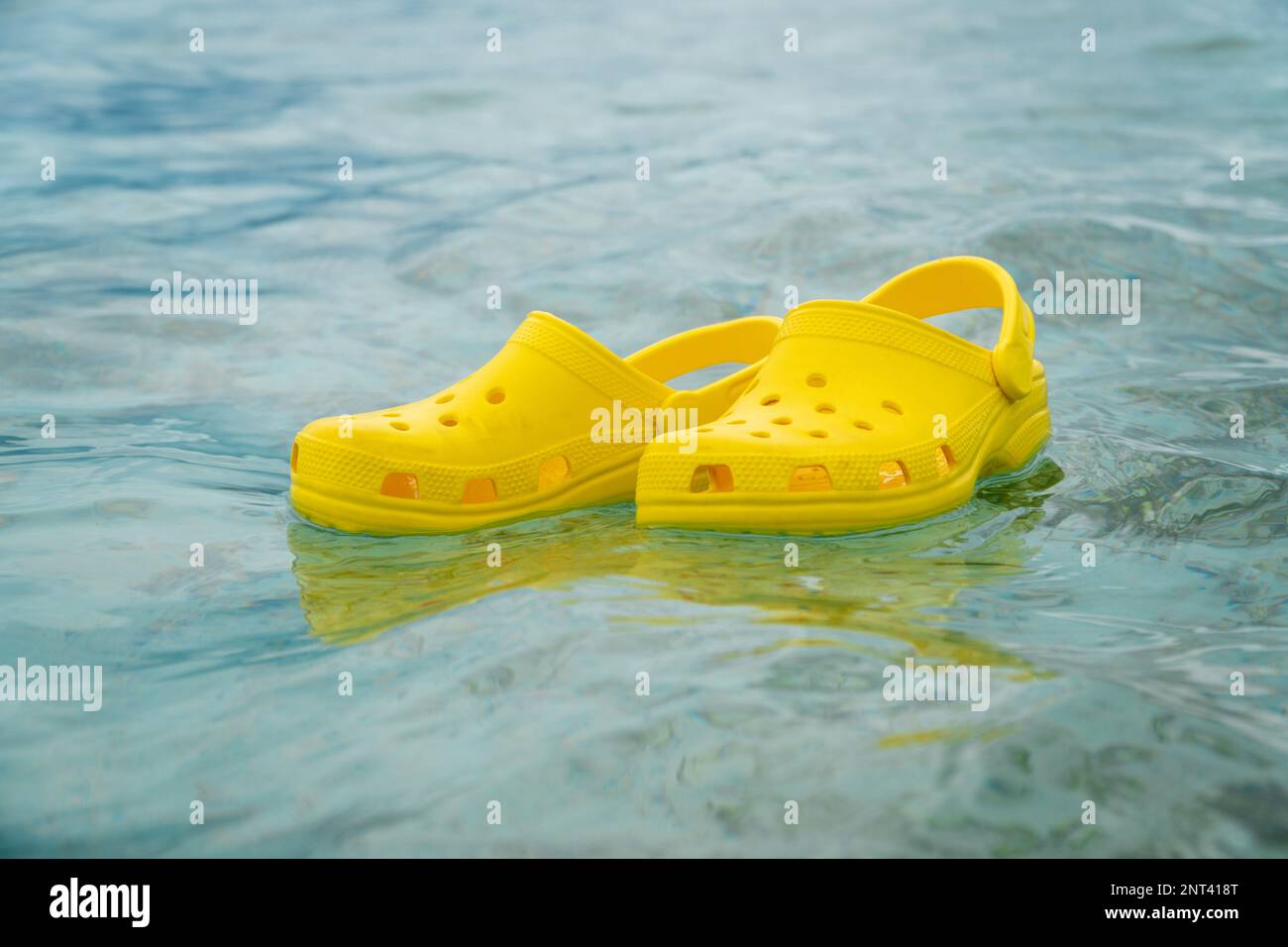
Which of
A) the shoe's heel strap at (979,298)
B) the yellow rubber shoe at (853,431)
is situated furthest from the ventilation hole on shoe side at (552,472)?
the shoe's heel strap at (979,298)

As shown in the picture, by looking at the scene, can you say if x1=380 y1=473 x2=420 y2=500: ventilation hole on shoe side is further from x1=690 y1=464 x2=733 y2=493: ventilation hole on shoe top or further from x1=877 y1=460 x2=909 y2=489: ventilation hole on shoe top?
x1=877 y1=460 x2=909 y2=489: ventilation hole on shoe top

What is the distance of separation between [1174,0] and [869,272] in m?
4.77

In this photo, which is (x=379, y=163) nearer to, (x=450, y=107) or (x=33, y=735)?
(x=450, y=107)

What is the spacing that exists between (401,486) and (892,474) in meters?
0.75

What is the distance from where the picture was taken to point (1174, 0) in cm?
780

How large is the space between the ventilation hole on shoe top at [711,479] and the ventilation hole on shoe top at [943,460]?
1.14 feet

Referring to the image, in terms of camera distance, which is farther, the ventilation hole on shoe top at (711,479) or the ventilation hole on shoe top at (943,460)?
the ventilation hole on shoe top at (943,460)

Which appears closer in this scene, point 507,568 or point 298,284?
point 507,568

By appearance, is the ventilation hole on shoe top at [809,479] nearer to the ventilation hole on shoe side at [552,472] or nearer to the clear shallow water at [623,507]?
the clear shallow water at [623,507]

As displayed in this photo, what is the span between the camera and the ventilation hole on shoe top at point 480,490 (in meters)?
2.11

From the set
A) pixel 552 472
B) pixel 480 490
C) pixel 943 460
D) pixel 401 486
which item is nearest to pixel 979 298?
pixel 943 460

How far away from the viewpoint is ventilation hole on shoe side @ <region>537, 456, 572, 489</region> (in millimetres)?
2188
